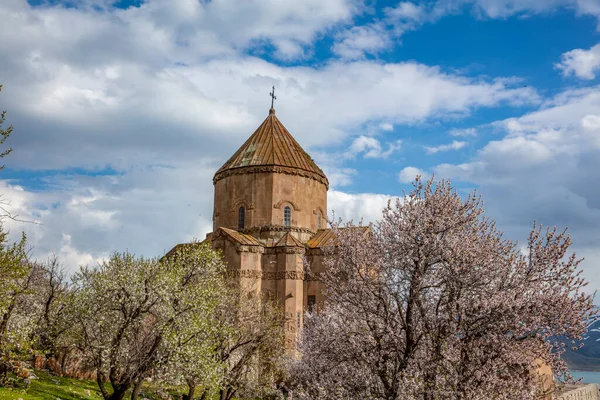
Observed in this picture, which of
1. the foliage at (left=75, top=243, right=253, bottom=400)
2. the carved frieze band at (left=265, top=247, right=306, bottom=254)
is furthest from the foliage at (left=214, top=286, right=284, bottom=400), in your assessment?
the carved frieze band at (left=265, top=247, right=306, bottom=254)

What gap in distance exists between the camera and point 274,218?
39.3m

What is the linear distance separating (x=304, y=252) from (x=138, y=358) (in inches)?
687

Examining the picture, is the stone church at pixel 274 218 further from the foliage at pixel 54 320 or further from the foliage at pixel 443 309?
the foliage at pixel 443 309

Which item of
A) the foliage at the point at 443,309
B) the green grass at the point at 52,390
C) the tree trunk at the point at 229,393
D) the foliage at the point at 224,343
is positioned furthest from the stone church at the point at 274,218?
the foliage at the point at 443,309

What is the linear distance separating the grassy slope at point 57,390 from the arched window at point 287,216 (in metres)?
14.9

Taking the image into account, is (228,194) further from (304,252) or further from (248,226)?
(304,252)

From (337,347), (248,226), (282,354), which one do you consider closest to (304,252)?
(248,226)

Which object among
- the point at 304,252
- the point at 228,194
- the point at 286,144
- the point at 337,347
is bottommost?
the point at 337,347

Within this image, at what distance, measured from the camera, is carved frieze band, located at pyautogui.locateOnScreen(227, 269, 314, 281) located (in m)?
36.2

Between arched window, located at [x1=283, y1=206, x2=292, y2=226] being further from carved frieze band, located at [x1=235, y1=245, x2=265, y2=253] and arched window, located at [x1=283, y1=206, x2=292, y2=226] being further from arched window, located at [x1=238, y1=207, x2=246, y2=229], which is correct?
carved frieze band, located at [x1=235, y1=245, x2=265, y2=253]

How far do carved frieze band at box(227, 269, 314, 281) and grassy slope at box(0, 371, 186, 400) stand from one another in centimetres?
911

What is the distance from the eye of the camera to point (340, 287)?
46.2 ft

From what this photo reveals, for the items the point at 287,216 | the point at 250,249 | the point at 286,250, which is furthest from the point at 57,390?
the point at 287,216

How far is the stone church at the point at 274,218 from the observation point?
36.3 m
